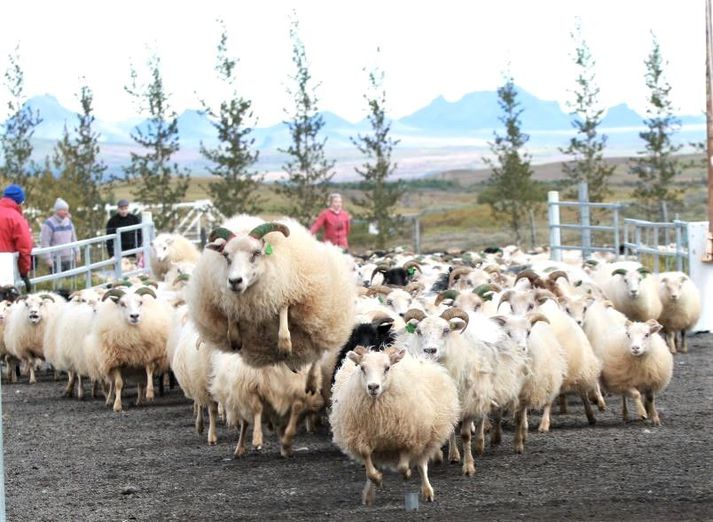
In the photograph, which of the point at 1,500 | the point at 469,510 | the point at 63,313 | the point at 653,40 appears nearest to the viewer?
the point at 1,500

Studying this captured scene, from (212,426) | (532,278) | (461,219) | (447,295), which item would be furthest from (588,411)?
(461,219)

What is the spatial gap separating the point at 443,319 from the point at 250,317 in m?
1.70

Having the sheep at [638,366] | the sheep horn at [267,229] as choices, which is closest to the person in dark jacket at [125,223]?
the sheep at [638,366]

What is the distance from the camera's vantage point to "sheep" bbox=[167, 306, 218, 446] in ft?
42.4

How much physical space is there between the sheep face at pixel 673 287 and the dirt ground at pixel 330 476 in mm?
4306

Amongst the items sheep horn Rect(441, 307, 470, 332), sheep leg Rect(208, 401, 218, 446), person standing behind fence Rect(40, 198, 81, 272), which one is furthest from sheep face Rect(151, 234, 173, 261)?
sheep horn Rect(441, 307, 470, 332)

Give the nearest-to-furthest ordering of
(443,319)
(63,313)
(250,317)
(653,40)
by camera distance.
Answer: (250,317)
(443,319)
(63,313)
(653,40)

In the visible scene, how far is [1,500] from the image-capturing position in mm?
6691

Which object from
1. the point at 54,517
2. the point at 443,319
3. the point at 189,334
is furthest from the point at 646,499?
the point at 189,334

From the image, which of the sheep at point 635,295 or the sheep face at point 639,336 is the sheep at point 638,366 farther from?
the sheep at point 635,295

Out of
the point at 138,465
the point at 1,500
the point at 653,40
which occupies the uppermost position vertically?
the point at 653,40

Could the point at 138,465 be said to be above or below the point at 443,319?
below

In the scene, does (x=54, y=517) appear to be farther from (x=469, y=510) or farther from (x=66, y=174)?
(x=66, y=174)

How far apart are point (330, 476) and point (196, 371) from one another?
8.67 feet
